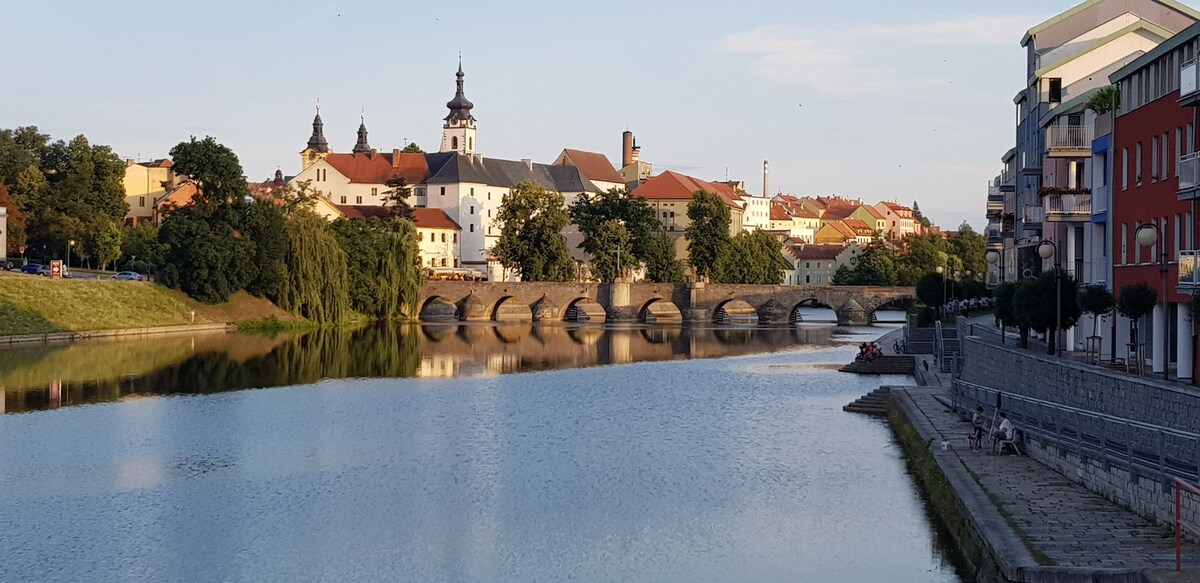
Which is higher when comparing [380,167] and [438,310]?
[380,167]

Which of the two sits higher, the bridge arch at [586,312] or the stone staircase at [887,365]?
the bridge arch at [586,312]

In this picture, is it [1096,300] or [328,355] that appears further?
[328,355]

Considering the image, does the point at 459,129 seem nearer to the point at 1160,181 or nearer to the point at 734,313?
the point at 734,313

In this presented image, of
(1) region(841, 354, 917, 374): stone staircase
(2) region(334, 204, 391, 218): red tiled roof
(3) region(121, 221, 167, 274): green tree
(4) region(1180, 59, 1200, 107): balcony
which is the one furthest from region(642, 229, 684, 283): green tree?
(4) region(1180, 59, 1200, 107): balcony

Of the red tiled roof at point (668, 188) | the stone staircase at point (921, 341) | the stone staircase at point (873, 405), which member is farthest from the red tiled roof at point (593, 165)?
the stone staircase at point (873, 405)

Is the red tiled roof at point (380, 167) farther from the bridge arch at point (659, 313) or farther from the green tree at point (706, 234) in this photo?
the green tree at point (706, 234)

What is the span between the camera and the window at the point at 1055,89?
54.0m

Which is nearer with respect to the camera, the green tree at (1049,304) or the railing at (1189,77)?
the railing at (1189,77)

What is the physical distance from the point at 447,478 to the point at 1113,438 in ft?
47.5

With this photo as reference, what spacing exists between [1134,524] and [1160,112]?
15.4 meters

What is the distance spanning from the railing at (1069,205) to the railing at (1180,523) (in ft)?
84.2

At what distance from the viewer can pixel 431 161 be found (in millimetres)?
154625

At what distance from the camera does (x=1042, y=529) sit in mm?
20297

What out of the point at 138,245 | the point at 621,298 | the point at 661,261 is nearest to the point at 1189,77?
the point at 621,298
